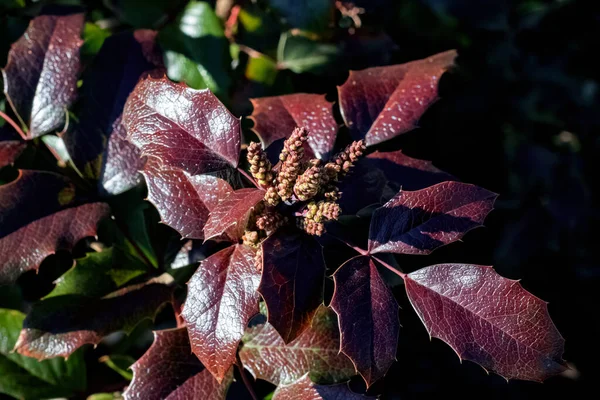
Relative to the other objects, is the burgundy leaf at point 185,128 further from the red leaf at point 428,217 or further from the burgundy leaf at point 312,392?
the burgundy leaf at point 312,392

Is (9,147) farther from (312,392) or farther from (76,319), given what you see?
(312,392)

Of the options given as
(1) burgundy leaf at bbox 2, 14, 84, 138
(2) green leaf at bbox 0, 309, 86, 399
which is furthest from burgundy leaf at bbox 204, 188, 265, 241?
(2) green leaf at bbox 0, 309, 86, 399

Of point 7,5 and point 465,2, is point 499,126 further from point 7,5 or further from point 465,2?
point 7,5

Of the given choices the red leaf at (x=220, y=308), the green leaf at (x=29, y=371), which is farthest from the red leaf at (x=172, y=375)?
the green leaf at (x=29, y=371)

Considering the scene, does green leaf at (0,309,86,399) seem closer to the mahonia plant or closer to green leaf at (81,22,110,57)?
the mahonia plant

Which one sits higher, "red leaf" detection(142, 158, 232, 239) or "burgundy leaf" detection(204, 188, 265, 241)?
"burgundy leaf" detection(204, 188, 265, 241)

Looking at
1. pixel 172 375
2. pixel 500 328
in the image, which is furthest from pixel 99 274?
pixel 500 328

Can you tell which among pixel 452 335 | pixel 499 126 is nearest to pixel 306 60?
pixel 452 335
